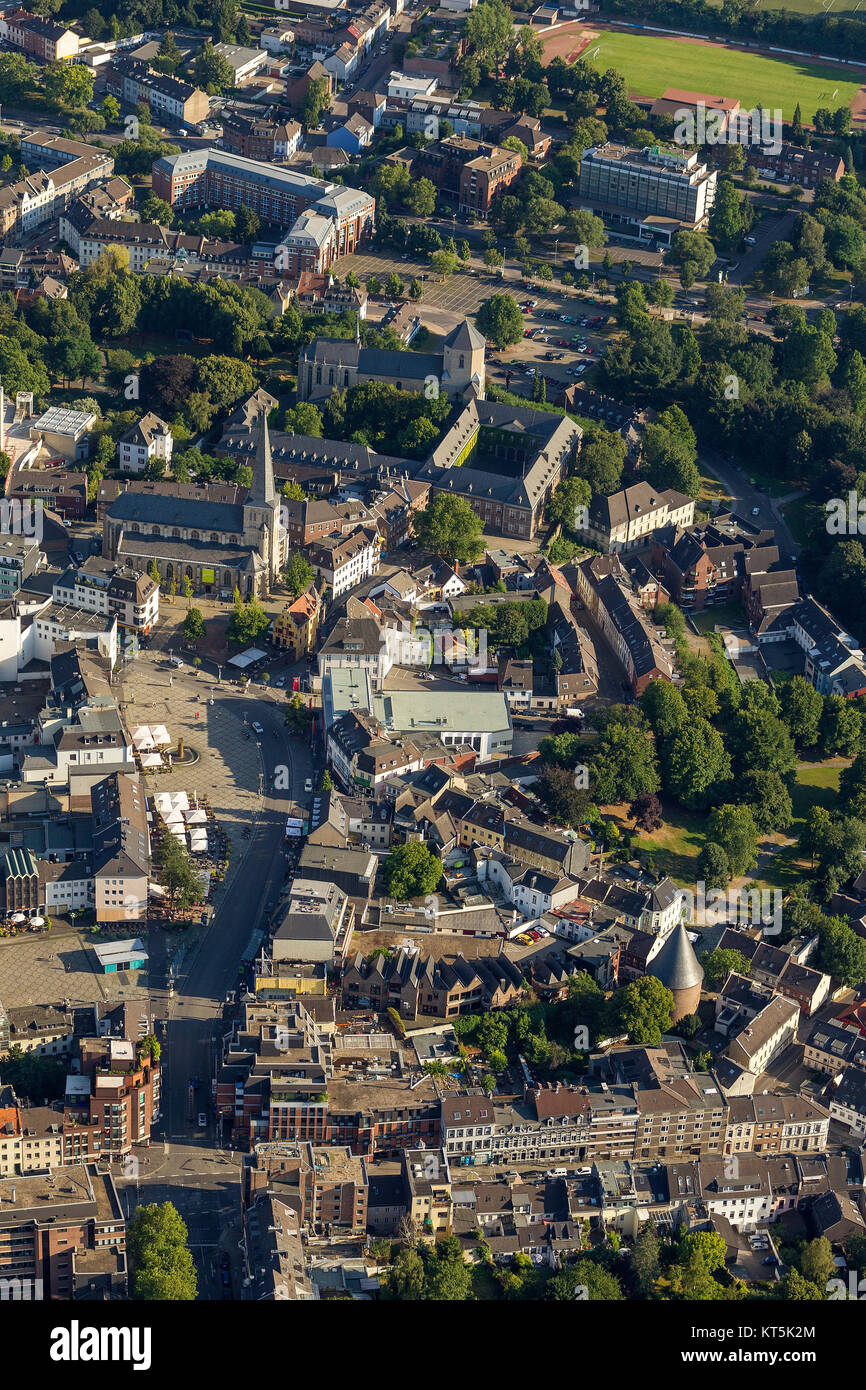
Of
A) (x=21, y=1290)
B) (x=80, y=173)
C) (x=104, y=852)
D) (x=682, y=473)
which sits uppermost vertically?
(x=80, y=173)

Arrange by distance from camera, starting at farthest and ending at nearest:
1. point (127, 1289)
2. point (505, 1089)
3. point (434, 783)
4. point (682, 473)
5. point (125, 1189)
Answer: point (682, 473) < point (434, 783) < point (505, 1089) < point (125, 1189) < point (127, 1289)

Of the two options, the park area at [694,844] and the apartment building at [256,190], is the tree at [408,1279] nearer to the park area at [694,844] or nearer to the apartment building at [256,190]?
the park area at [694,844]

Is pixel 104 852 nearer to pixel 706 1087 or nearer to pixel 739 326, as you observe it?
pixel 706 1087

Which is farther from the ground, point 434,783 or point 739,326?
point 739,326

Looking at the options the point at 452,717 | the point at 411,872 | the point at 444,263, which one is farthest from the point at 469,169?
the point at 411,872

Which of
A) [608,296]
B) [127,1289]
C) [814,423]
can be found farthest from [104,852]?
[608,296]

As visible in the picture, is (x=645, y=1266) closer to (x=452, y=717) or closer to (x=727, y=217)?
(x=452, y=717)

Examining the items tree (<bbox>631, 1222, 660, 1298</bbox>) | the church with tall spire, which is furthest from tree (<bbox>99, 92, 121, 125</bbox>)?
tree (<bbox>631, 1222, 660, 1298</bbox>)

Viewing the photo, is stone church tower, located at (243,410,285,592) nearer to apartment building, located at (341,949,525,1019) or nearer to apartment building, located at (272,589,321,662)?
apartment building, located at (272,589,321,662)
